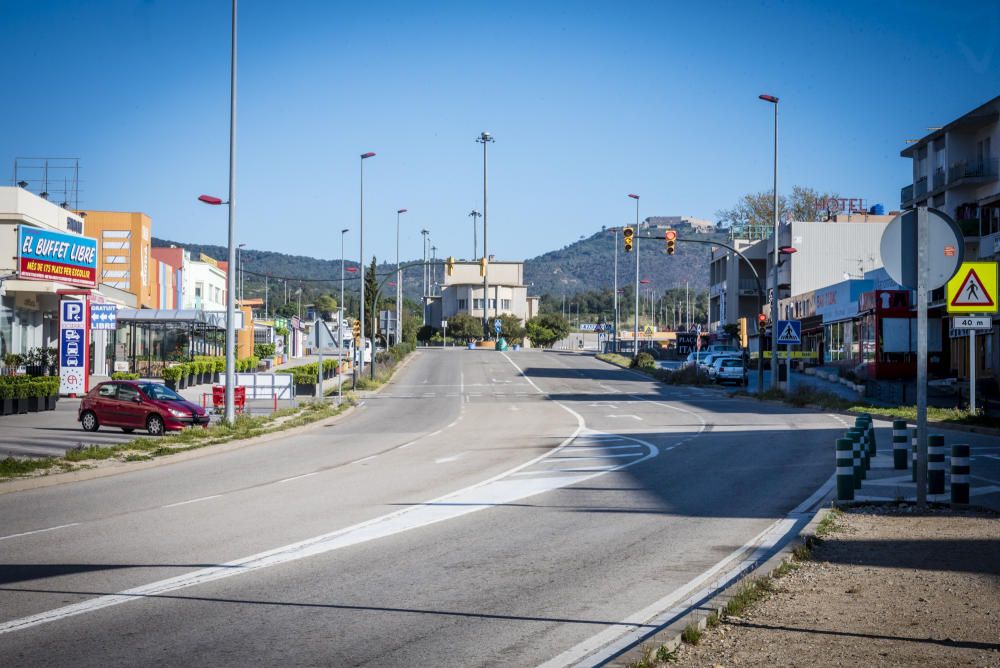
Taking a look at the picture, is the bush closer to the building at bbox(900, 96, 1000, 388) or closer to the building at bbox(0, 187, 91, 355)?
the building at bbox(900, 96, 1000, 388)

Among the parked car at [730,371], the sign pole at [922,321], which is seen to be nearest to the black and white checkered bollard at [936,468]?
the sign pole at [922,321]

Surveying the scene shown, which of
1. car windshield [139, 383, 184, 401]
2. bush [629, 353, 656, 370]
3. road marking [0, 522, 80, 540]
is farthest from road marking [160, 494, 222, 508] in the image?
bush [629, 353, 656, 370]

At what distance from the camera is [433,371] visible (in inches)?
2813

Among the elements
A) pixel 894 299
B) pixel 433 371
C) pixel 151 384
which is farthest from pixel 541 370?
pixel 151 384

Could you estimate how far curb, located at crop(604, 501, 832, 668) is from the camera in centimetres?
607

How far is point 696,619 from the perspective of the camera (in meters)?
6.87

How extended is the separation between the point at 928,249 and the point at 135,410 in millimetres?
21108

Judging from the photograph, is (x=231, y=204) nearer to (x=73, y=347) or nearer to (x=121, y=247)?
(x=73, y=347)

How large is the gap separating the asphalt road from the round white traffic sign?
329 centimetres

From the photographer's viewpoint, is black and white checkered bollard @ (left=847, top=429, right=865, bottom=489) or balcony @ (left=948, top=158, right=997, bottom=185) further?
balcony @ (left=948, top=158, right=997, bottom=185)

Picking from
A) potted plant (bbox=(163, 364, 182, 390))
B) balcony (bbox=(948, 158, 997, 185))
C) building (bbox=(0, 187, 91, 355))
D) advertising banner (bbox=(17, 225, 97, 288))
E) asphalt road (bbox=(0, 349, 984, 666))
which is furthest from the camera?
balcony (bbox=(948, 158, 997, 185))

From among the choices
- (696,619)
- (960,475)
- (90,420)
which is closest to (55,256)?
(90,420)

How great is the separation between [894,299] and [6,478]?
41.1 metres

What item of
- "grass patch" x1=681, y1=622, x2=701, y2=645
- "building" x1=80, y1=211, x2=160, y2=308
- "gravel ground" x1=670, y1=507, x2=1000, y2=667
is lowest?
"gravel ground" x1=670, y1=507, x2=1000, y2=667
